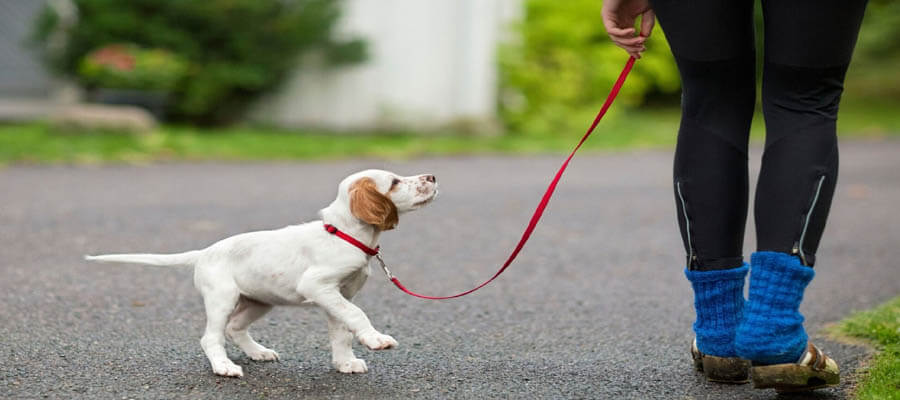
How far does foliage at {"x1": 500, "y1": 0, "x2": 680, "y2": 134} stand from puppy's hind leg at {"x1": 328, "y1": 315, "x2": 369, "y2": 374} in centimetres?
1014

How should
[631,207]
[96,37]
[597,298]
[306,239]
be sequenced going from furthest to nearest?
[96,37] < [631,207] < [597,298] < [306,239]

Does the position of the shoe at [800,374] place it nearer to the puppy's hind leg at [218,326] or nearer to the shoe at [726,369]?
the shoe at [726,369]

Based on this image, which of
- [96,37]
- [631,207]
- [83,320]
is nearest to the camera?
[83,320]

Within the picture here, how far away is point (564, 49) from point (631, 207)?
630cm

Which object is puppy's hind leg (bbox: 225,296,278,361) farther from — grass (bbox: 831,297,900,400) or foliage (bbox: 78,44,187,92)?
foliage (bbox: 78,44,187,92)

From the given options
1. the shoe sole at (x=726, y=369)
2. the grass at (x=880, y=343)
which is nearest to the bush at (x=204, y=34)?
the grass at (x=880, y=343)

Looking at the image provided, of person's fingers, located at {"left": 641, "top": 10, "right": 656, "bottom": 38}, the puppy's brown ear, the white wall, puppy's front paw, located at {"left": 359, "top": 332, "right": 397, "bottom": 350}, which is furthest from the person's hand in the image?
the white wall

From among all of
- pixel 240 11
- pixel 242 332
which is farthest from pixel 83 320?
pixel 240 11

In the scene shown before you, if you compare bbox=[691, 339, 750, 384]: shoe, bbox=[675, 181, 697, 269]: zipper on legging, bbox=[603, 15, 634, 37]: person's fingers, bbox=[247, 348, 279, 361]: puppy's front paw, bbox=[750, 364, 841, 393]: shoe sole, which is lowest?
bbox=[247, 348, 279, 361]: puppy's front paw

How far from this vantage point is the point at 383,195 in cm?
280

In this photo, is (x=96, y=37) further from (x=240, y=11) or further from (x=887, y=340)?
(x=887, y=340)

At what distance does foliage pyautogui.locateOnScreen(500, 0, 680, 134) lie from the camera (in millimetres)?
13148

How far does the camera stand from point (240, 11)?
37.8 ft

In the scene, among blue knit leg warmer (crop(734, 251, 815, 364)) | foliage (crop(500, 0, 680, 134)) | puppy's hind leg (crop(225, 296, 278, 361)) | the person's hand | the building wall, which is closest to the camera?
blue knit leg warmer (crop(734, 251, 815, 364))
